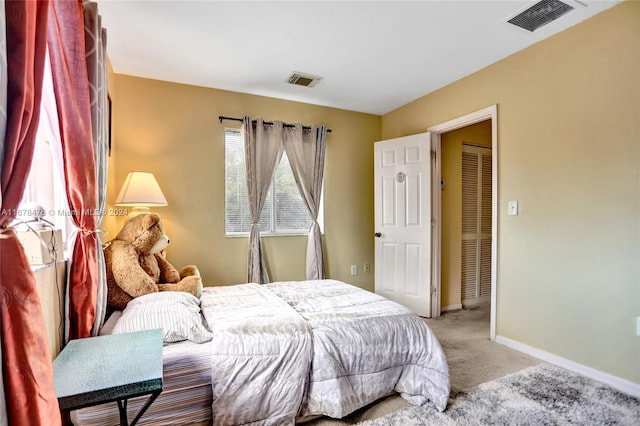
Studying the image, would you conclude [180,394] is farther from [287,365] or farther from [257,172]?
[257,172]

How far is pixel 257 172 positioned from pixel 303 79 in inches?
43.2

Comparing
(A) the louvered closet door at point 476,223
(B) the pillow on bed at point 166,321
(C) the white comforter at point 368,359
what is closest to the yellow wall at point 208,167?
(A) the louvered closet door at point 476,223

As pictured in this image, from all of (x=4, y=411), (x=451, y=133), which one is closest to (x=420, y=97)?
(x=451, y=133)

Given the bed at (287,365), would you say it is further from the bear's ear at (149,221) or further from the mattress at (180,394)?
the bear's ear at (149,221)

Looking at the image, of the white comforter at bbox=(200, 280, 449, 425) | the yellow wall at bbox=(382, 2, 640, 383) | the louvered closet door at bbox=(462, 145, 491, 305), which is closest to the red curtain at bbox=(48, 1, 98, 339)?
the white comforter at bbox=(200, 280, 449, 425)

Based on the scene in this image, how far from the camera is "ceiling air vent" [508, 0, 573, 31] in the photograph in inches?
80.4

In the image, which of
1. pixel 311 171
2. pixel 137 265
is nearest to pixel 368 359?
pixel 137 265

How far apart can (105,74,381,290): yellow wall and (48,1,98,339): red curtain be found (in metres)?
1.32

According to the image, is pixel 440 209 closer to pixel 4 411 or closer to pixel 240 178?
pixel 240 178

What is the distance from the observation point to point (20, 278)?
86 centimetres

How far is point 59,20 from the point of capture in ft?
4.78

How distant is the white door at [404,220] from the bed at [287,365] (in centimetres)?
156

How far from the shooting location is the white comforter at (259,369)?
1497mm

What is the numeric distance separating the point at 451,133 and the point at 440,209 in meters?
0.97
